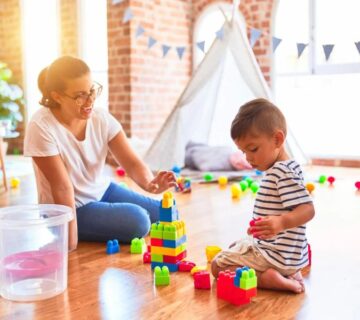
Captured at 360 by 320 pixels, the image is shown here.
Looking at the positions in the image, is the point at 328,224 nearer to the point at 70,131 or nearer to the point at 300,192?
the point at 300,192

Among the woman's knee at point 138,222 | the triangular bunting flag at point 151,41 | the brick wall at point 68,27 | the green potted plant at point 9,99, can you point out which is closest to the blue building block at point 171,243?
the woman's knee at point 138,222

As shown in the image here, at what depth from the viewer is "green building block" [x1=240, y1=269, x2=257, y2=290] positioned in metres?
1.42

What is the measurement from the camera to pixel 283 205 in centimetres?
146

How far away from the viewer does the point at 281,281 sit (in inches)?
58.5

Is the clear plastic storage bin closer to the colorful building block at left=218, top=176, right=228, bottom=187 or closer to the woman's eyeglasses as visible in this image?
the woman's eyeglasses

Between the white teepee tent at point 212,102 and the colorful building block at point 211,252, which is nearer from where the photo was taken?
the colorful building block at point 211,252

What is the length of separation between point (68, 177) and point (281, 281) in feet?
2.84

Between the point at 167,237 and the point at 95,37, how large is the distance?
13.8 ft

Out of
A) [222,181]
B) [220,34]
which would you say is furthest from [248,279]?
[220,34]

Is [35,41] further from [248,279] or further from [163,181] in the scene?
[248,279]

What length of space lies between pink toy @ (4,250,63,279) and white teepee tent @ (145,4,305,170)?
2.34 meters

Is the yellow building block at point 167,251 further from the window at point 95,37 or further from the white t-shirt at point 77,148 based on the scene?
the window at point 95,37

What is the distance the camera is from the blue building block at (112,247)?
6.37ft

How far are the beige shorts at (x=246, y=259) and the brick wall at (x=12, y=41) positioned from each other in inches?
187
